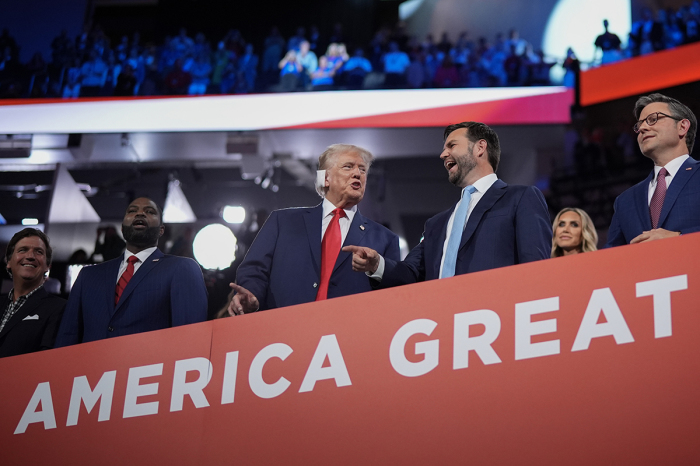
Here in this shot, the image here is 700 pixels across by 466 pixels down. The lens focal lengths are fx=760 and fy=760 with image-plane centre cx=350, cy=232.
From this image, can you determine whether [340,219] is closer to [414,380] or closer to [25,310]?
[414,380]

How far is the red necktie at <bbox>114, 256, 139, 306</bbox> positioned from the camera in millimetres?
2473

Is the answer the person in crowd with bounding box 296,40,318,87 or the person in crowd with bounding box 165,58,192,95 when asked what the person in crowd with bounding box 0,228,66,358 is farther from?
the person in crowd with bounding box 296,40,318,87

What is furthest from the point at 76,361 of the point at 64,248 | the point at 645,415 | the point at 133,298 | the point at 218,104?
the point at 64,248

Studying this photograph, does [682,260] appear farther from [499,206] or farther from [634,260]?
[499,206]

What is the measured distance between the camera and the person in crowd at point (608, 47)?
291 inches

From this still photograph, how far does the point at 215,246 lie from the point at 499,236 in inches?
189

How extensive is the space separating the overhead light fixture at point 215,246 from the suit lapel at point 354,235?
3.99 m

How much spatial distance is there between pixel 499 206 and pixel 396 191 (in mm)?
6787

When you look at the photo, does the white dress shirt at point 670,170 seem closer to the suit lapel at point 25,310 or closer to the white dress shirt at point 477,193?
the white dress shirt at point 477,193

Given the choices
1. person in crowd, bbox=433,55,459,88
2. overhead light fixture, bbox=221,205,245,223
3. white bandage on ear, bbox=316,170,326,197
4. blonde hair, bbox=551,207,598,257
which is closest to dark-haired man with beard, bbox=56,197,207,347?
white bandage on ear, bbox=316,170,326,197

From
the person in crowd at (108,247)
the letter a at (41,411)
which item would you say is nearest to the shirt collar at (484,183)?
the letter a at (41,411)

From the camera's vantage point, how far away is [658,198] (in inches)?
81.5

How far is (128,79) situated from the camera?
26.4 ft

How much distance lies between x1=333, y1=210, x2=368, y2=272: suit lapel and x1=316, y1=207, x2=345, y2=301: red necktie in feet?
0.07
